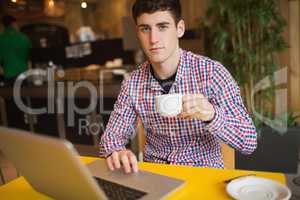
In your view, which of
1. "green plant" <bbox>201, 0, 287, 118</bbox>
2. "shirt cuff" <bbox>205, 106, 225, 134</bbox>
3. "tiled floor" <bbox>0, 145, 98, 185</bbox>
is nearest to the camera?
"shirt cuff" <bbox>205, 106, 225, 134</bbox>

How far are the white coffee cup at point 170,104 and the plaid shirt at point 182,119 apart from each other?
1.06 feet

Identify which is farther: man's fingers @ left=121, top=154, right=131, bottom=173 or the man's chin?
the man's chin

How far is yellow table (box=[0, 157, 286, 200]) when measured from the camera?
3.20 ft

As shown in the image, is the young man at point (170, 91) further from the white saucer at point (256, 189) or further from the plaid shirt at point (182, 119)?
the white saucer at point (256, 189)

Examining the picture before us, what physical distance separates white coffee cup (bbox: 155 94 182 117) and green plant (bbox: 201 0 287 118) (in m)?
2.19

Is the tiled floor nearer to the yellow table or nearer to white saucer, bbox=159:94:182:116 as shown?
the yellow table

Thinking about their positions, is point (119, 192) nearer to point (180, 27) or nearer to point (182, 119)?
point (182, 119)

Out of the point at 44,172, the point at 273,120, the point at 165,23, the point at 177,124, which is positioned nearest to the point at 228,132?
the point at 177,124

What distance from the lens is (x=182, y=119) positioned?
1.44 metres

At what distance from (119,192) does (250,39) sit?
2585 millimetres

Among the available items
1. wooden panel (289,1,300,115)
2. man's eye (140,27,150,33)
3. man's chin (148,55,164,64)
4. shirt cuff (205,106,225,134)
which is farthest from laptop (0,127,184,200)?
wooden panel (289,1,300,115)

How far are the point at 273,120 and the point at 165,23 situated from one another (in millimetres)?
1894

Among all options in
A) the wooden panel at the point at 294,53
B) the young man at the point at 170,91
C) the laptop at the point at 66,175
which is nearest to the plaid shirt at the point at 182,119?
the young man at the point at 170,91

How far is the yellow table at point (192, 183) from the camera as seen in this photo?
0.98 m
